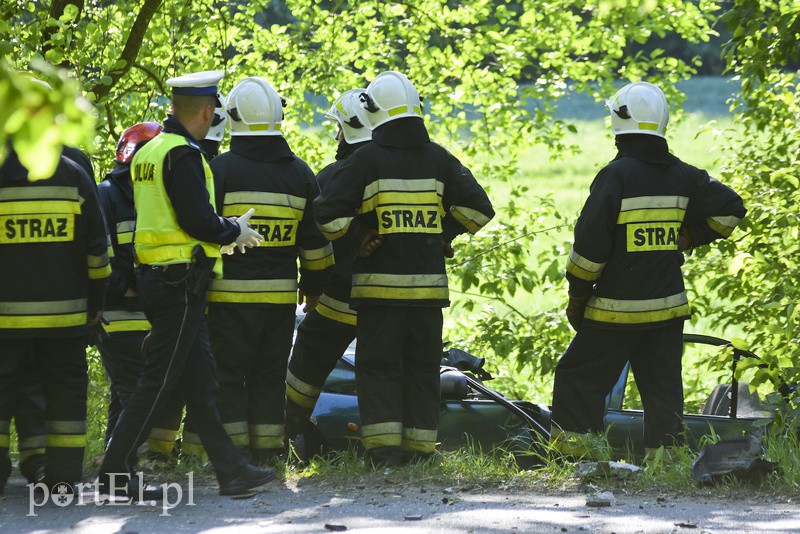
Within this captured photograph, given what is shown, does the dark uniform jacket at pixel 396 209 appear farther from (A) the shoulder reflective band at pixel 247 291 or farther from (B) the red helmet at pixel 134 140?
(B) the red helmet at pixel 134 140

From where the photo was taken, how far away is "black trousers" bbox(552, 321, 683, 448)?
5883 millimetres

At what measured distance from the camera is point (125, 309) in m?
6.05

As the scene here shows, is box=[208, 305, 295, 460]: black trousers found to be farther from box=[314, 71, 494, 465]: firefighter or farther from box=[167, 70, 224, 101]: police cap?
box=[167, 70, 224, 101]: police cap

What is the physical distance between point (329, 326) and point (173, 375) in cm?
165

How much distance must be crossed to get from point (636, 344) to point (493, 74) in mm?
5315

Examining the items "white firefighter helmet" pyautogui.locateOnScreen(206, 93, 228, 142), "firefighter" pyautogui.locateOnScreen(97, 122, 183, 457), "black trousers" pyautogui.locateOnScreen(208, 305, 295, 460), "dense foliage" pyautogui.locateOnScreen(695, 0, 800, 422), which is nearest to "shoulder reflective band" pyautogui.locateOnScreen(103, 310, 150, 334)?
"firefighter" pyautogui.locateOnScreen(97, 122, 183, 457)

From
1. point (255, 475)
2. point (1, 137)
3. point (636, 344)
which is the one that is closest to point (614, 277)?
point (636, 344)

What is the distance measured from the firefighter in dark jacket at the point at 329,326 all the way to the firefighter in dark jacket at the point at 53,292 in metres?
1.52

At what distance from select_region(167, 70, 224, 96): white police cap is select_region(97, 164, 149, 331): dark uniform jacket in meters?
1.18

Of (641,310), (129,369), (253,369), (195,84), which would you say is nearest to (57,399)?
(129,369)

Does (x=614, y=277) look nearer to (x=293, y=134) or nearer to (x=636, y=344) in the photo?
(x=636, y=344)

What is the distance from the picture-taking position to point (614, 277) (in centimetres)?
586

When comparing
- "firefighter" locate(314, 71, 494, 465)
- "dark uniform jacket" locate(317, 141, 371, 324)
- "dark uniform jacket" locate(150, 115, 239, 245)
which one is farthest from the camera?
"dark uniform jacket" locate(317, 141, 371, 324)

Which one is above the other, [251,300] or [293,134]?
[293,134]
